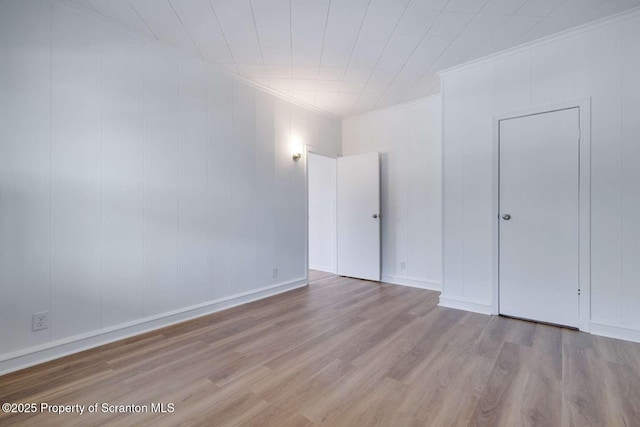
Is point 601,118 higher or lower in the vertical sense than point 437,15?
lower

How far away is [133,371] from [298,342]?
118 centimetres

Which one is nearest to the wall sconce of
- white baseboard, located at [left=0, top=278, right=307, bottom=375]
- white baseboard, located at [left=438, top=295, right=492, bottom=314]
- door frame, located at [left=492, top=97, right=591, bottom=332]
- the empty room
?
the empty room

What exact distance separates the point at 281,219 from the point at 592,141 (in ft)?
11.0

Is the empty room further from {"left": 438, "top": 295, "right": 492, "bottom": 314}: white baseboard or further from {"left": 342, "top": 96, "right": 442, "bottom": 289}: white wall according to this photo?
{"left": 342, "top": 96, "right": 442, "bottom": 289}: white wall

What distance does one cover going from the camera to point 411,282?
4246mm

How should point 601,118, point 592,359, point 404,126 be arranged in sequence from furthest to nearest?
point 404,126
point 601,118
point 592,359

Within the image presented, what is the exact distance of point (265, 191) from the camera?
3.73 m

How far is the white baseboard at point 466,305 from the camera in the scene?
10.2 ft

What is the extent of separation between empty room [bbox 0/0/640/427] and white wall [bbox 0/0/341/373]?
0.02 meters

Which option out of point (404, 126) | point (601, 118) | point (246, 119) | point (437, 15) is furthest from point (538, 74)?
point (246, 119)

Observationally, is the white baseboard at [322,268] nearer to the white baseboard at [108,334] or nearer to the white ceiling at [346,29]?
the white baseboard at [108,334]

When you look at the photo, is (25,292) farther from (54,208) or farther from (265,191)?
(265,191)

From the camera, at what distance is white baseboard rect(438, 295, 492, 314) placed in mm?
3094

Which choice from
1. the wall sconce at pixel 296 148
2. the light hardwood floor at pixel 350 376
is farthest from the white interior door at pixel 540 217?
the wall sconce at pixel 296 148
